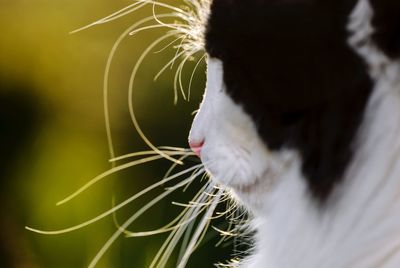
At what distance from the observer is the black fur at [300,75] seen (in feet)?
2.60

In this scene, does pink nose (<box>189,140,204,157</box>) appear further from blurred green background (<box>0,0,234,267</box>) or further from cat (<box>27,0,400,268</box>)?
Answer: blurred green background (<box>0,0,234,267</box>)

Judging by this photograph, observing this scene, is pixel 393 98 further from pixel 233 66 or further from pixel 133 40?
pixel 133 40

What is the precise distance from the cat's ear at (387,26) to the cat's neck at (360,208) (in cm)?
2

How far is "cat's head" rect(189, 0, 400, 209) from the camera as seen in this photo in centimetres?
78

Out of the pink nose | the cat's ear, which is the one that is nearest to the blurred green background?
the pink nose

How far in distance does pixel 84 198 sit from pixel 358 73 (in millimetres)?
1282

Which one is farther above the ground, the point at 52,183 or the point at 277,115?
the point at 277,115

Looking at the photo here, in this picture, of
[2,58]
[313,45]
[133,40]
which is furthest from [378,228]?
[2,58]

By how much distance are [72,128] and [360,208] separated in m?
1.70

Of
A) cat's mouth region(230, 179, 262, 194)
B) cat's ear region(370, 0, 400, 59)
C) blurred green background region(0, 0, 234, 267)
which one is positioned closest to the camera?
cat's ear region(370, 0, 400, 59)

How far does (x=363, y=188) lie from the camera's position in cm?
82

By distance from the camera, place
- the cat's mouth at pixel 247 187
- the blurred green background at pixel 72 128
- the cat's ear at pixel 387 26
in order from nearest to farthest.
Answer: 1. the cat's ear at pixel 387 26
2. the cat's mouth at pixel 247 187
3. the blurred green background at pixel 72 128

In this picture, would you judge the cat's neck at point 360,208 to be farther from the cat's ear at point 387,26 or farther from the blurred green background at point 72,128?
the blurred green background at point 72,128

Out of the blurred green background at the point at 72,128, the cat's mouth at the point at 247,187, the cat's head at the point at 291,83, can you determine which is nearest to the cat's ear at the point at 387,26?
the cat's head at the point at 291,83
